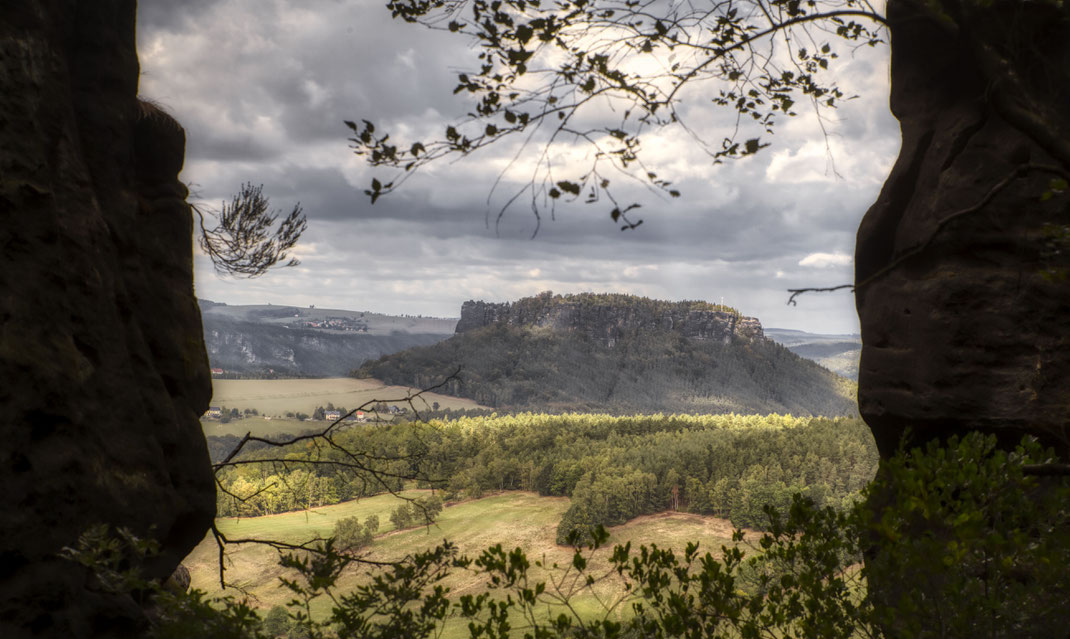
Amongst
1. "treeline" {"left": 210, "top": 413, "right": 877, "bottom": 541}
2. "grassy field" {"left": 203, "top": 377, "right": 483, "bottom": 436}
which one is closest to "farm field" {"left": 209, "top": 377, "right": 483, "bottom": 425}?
"grassy field" {"left": 203, "top": 377, "right": 483, "bottom": 436}

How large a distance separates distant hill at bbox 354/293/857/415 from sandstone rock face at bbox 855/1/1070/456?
126m

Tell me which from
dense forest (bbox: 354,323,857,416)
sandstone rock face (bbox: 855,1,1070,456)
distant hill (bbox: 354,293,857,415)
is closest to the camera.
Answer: sandstone rock face (bbox: 855,1,1070,456)

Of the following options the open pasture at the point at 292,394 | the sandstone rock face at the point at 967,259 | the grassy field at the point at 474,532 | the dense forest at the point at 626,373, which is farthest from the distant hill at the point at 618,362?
the sandstone rock face at the point at 967,259

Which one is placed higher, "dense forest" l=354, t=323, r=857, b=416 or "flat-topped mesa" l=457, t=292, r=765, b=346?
"flat-topped mesa" l=457, t=292, r=765, b=346

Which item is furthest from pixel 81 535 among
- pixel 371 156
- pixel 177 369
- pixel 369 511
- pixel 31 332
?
pixel 369 511

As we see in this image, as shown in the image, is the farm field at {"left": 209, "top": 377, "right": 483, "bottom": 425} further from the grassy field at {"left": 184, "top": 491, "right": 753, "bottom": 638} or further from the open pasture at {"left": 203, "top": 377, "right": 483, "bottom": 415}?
the grassy field at {"left": 184, "top": 491, "right": 753, "bottom": 638}

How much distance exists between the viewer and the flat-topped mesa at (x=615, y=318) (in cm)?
18375

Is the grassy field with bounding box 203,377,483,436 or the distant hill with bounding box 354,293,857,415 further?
the distant hill with bounding box 354,293,857,415

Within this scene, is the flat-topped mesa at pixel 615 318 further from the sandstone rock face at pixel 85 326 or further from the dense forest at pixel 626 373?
the sandstone rock face at pixel 85 326

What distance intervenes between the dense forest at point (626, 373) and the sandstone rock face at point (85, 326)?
13045cm

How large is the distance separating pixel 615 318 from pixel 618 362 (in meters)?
17.4

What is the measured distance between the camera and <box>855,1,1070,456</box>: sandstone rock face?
5.00 m

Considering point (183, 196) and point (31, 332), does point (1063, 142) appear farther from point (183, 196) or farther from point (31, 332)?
point (183, 196)

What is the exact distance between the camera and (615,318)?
186 metres
